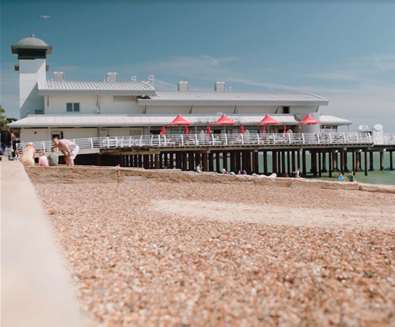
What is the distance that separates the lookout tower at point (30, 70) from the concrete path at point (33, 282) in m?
29.4

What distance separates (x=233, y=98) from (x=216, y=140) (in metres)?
6.09

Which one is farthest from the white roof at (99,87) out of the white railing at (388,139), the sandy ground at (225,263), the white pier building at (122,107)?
the sandy ground at (225,263)

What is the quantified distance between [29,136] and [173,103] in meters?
9.98

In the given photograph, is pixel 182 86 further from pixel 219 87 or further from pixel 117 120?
pixel 117 120

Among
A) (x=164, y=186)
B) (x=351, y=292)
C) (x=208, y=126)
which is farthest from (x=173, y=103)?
(x=351, y=292)

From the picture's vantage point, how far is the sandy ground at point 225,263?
9.61 ft

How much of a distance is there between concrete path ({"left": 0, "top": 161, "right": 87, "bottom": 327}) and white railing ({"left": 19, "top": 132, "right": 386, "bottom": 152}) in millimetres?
21234

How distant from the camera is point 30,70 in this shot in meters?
32.1

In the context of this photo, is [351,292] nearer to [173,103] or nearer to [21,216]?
[21,216]

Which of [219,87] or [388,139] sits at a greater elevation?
[219,87]

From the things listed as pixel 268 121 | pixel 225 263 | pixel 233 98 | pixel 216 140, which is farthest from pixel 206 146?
pixel 225 263

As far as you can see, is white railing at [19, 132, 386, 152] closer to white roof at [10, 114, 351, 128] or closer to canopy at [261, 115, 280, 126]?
canopy at [261, 115, 280, 126]

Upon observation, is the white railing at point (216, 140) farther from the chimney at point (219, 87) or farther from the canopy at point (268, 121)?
the chimney at point (219, 87)

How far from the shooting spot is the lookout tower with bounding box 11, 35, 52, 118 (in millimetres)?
31203
